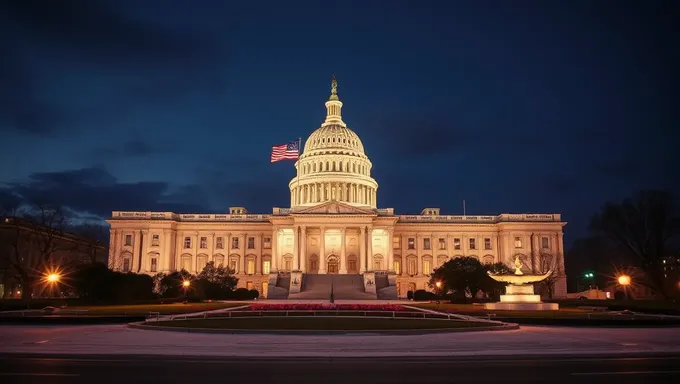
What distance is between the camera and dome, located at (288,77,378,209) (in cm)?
11738

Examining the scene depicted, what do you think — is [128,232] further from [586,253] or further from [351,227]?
[586,253]

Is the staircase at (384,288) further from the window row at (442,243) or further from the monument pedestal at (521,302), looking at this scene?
the monument pedestal at (521,302)

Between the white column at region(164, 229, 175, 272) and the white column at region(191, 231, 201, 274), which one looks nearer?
the white column at region(164, 229, 175, 272)

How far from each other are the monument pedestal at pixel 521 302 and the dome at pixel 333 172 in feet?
220

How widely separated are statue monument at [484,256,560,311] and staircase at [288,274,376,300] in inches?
1321

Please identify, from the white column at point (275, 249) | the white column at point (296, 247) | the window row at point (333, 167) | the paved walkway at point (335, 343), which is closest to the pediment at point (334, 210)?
the white column at point (296, 247)

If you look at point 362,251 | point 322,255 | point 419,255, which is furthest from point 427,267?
point 322,255

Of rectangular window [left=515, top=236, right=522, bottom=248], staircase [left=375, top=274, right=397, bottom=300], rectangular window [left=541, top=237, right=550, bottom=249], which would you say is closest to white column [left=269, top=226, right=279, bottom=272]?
staircase [left=375, top=274, right=397, bottom=300]

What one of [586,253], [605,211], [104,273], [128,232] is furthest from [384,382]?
[586,253]

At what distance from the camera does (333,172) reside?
387ft

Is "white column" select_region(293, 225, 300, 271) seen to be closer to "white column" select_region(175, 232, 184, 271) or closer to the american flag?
the american flag

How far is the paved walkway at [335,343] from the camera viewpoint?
18266 mm

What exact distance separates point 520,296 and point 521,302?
4.10 feet

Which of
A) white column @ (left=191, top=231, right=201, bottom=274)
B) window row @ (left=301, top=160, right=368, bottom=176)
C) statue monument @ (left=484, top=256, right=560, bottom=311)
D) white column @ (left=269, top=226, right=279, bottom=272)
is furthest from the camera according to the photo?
window row @ (left=301, top=160, right=368, bottom=176)
